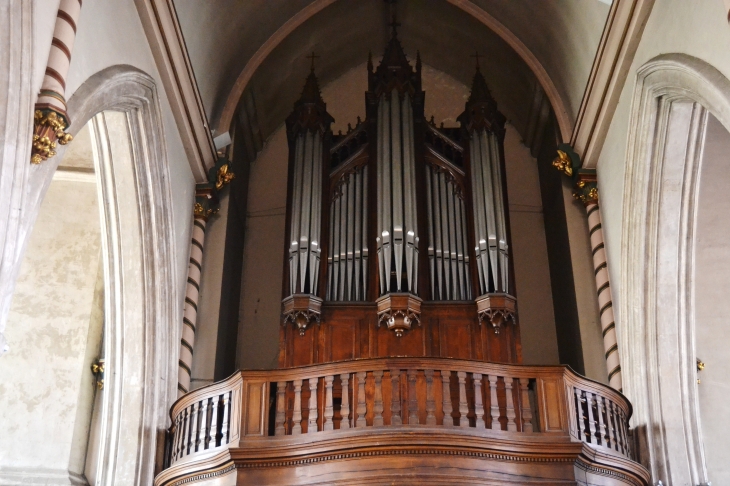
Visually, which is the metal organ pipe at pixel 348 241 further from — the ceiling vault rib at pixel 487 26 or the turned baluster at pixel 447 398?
the turned baluster at pixel 447 398

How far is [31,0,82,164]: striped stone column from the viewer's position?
Result: 5.82m

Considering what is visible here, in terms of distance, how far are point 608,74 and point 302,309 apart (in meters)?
3.76

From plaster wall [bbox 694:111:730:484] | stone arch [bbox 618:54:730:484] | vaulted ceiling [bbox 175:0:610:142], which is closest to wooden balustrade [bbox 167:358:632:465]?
stone arch [bbox 618:54:730:484]

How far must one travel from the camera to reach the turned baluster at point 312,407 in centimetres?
736

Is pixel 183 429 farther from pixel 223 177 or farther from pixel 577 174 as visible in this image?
pixel 577 174

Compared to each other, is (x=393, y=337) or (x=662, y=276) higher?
(x=662, y=276)

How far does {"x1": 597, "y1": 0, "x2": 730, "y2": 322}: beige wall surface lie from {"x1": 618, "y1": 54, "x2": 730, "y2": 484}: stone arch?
9.3 inches

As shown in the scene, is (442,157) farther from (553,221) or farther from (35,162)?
(35,162)

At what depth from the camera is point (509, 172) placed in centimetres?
1195

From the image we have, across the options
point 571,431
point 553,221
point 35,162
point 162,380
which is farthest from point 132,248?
point 553,221

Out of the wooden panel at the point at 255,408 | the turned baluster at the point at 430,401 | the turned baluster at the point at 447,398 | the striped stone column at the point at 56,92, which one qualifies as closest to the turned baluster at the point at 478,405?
the turned baluster at the point at 447,398

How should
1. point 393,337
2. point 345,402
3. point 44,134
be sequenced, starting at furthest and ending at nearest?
point 393,337 < point 345,402 < point 44,134

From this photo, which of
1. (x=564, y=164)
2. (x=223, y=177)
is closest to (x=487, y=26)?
(x=564, y=164)

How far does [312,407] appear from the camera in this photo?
748 cm
